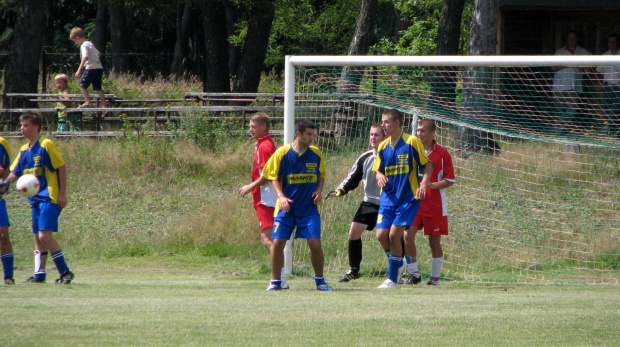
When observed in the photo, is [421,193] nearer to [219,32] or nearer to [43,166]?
[43,166]

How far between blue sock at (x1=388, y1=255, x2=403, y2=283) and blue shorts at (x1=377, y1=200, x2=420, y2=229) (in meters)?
0.36

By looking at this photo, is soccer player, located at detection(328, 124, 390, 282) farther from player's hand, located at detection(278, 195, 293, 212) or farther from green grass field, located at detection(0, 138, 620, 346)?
player's hand, located at detection(278, 195, 293, 212)

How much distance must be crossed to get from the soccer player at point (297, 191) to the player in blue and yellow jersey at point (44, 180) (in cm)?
242

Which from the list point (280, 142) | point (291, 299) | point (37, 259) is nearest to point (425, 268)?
point (291, 299)

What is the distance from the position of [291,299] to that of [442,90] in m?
7.71

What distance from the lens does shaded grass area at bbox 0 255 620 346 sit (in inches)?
228

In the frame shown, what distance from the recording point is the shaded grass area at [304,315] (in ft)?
19.0

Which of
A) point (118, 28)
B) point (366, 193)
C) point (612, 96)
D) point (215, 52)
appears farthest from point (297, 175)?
point (118, 28)

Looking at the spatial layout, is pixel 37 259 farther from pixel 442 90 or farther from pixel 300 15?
pixel 300 15

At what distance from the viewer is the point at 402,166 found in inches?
347

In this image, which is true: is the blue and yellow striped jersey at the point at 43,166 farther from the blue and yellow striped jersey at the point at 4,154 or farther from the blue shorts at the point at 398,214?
the blue shorts at the point at 398,214

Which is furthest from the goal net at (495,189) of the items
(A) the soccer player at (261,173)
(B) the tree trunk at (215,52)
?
(B) the tree trunk at (215,52)

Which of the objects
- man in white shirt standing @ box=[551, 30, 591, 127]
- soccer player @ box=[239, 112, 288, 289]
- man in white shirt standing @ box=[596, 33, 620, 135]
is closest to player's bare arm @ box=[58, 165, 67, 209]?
soccer player @ box=[239, 112, 288, 289]

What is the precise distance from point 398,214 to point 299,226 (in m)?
1.13
